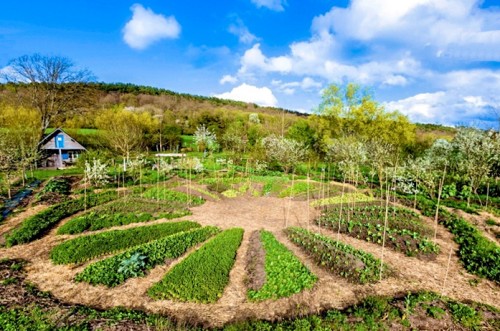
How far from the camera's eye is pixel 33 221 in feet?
44.0

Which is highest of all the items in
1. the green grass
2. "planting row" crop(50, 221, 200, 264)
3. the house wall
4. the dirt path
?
the house wall

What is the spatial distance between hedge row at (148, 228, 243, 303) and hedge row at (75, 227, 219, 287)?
3.13ft

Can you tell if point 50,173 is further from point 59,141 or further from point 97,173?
point 97,173

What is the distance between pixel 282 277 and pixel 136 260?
529 centimetres

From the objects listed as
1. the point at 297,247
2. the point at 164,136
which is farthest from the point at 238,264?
the point at 164,136

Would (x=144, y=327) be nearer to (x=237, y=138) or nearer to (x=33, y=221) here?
(x=33, y=221)

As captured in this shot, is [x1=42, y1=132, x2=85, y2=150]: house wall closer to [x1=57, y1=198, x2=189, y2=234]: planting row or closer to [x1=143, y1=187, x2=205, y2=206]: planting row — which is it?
[x1=143, y1=187, x2=205, y2=206]: planting row

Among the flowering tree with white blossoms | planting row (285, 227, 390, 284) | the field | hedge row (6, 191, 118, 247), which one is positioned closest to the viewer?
the field

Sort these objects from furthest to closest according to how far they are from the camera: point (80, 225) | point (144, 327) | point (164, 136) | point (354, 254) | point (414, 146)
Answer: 1. point (164, 136)
2. point (414, 146)
3. point (80, 225)
4. point (354, 254)
5. point (144, 327)

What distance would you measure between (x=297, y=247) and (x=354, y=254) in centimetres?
238

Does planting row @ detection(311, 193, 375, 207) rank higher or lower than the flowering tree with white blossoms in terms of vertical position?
lower

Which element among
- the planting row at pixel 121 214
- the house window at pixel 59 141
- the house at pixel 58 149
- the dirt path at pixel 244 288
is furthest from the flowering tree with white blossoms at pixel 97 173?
the house window at pixel 59 141

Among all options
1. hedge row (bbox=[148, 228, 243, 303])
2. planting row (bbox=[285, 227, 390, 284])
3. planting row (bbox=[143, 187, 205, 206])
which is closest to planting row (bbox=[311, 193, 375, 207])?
planting row (bbox=[285, 227, 390, 284])

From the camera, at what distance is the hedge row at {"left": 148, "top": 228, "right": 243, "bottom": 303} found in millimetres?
8219
